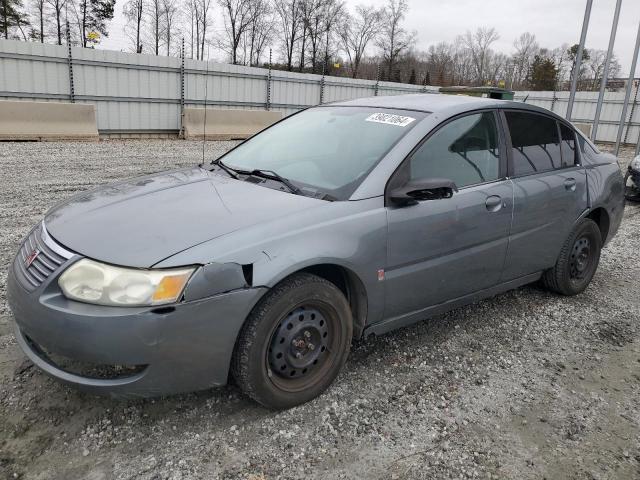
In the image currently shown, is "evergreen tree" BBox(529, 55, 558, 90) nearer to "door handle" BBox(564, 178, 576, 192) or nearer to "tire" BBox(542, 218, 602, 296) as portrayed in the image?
"tire" BBox(542, 218, 602, 296)

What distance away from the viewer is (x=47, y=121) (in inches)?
492

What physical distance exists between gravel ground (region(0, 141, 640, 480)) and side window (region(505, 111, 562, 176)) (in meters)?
1.22

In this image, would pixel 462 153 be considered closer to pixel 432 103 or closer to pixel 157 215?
pixel 432 103

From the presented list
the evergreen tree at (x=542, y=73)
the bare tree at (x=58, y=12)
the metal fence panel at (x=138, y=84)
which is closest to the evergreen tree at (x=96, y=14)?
the bare tree at (x=58, y=12)

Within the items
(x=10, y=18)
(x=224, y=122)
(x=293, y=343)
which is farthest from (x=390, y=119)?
(x=10, y=18)

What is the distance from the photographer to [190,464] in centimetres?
223

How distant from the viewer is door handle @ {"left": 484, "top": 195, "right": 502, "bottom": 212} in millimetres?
3298

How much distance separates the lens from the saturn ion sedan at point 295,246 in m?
2.17

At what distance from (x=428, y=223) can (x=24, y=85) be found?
13996 millimetres

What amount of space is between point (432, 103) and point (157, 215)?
197 cm

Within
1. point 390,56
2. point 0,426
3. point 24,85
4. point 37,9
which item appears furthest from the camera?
point 390,56

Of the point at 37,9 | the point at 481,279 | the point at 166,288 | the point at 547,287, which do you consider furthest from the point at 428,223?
the point at 37,9

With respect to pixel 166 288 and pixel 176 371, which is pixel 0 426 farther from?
pixel 166 288

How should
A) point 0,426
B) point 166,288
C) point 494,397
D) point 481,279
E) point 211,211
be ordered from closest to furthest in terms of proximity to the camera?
point 166,288
point 0,426
point 211,211
point 494,397
point 481,279
